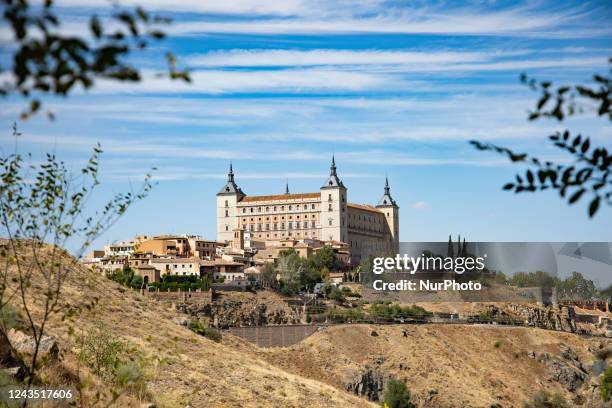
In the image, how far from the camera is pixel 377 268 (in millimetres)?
112125

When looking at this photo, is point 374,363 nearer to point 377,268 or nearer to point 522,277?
point 377,268

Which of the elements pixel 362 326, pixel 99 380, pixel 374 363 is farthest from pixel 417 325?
pixel 99 380

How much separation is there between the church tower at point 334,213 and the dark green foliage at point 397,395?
10225 cm

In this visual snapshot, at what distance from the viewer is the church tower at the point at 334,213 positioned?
162 m

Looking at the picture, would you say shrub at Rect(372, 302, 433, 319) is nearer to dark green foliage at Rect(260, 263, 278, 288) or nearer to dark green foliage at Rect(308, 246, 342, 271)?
dark green foliage at Rect(260, 263, 278, 288)

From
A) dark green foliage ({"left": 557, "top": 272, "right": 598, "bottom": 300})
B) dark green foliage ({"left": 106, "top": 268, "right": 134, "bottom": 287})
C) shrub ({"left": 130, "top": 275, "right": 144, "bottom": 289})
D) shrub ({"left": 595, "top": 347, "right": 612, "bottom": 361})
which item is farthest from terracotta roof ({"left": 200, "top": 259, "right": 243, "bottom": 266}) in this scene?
shrub ({"left": 595, "top": 347, "right": 612, "bottom": 361})

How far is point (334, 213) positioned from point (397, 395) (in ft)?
351

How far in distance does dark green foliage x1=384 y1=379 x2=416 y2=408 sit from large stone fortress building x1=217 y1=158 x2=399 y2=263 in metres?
102

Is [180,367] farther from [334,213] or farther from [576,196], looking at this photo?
[334,213]

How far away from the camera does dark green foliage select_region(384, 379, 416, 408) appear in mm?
57219

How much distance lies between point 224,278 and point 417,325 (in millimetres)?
34165

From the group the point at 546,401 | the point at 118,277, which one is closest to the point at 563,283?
the point at 546,401

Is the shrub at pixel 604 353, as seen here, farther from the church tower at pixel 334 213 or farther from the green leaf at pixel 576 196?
the church tower at pixel 334 213

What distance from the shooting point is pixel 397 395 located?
190ft
